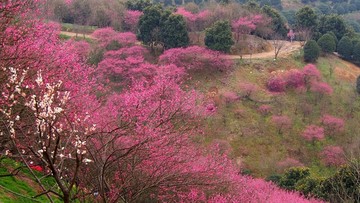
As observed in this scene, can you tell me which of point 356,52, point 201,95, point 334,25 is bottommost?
point 356,52

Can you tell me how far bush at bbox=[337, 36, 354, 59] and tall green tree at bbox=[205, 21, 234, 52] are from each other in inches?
421

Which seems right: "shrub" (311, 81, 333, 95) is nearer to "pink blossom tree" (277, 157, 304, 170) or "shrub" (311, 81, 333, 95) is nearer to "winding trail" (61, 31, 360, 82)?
"winding trail" (61, 31, 360, 82)

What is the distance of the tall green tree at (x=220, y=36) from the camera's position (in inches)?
1131

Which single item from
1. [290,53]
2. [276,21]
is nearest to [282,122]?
[290,53]

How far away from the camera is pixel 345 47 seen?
32844 millimetres

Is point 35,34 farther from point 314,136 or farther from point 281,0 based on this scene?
point 281,0

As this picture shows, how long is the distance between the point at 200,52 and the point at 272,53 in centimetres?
751

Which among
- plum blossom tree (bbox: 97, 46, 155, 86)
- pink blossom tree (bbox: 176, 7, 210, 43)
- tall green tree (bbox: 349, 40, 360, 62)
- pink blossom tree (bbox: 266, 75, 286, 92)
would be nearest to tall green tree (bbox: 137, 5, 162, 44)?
pink blossom tree (bbox: 176, 7, 210, 43)

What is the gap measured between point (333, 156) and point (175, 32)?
14.3 m

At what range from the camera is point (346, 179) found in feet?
51.0

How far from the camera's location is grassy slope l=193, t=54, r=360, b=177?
23219 mm

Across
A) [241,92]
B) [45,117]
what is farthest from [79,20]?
[45,117]

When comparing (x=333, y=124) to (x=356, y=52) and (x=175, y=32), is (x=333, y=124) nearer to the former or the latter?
(x=356, y=52)

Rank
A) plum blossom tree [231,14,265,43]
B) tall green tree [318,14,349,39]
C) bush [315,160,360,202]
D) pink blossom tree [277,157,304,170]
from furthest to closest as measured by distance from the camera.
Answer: tall green tree [318,14,349,39]
plum blossom tree [231,14,265,43]
pink blossom tree [277,157,304,170]
bush [315,160,360,202]
